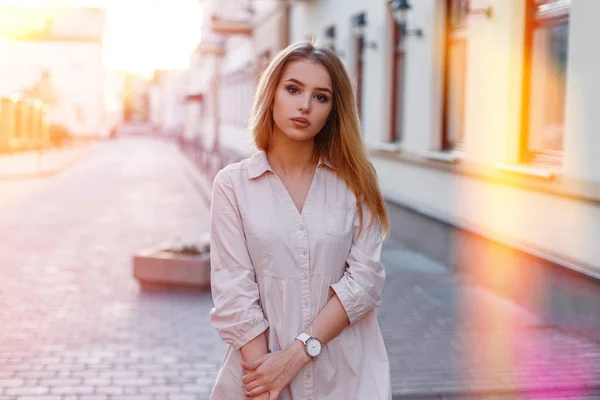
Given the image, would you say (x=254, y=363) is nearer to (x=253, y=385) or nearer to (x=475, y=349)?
(x=253, y=385)

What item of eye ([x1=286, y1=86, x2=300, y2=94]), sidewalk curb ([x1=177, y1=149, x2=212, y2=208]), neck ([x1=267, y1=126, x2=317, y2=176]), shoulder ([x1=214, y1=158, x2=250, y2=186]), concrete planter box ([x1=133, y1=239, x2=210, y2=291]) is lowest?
sidewalk curb ([x1=177, y1=149, x2=212, y2=208])

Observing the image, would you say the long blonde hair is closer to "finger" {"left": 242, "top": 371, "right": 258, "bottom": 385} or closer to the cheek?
the cheek

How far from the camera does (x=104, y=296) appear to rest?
855cm

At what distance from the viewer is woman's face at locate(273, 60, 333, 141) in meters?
2.49

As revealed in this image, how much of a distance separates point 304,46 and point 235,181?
0.42 m

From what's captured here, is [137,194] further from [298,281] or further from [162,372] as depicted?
[298,281]

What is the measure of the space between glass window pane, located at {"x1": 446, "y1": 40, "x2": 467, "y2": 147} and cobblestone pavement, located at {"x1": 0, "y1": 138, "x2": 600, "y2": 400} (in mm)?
1643

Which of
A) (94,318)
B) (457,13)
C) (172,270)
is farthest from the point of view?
(457,13)

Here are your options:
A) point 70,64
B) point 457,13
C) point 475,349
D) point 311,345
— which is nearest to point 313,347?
point 311,345

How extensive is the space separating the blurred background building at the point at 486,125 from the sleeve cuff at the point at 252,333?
198 inches

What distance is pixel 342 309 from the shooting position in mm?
2477

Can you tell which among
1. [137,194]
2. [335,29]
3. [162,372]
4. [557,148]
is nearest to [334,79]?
[162,372]

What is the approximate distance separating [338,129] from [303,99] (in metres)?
0.20

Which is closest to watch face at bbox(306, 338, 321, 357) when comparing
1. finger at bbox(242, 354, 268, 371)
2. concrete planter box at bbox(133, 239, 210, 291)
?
finger at bbox(242, 354, 268, 371)
